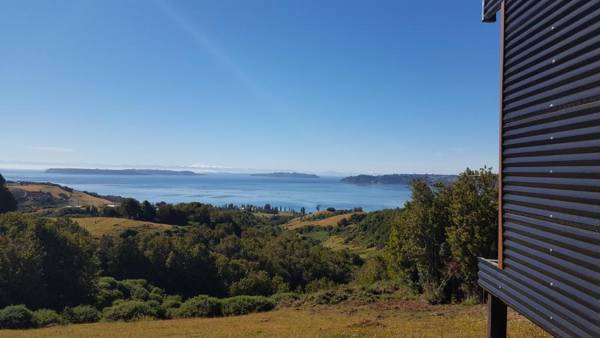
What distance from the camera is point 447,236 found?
18.1 metres

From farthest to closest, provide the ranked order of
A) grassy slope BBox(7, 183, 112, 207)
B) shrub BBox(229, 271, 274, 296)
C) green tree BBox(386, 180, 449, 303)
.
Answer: grassy slope BBox(7, 183, 112, 207) → shrub BBox(229, 271, 274, 296) → green tree BBox(386, 180, 449, 303)

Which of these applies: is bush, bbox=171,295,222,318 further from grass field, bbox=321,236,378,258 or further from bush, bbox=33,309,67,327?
grass field, bbox=321,236,378,258

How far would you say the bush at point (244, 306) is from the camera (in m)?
18.0

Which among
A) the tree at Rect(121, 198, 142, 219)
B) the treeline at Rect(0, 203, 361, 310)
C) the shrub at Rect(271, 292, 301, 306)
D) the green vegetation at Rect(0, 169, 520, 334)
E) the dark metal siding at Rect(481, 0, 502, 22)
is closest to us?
the dark metal siding at Rect(481, 0, 502, 22)

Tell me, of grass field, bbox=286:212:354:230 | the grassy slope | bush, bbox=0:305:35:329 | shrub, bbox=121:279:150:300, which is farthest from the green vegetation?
the grassy slope

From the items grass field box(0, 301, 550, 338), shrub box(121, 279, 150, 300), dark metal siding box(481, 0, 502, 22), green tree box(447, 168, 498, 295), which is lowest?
shrub box(121, 279, 150, 300)

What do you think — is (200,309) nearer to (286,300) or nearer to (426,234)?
(286,300)

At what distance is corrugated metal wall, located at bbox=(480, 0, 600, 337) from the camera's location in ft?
8.41

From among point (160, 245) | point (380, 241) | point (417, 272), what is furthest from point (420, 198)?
Result: point (380, 241)

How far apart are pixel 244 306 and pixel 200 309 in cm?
191

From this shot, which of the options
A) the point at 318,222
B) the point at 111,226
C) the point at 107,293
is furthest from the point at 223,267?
the point at 318,222

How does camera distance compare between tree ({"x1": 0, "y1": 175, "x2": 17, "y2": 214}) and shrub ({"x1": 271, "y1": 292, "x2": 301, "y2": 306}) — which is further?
tree ({"x1": 0, "y1": 175, "x2": 17, "y2": 214})

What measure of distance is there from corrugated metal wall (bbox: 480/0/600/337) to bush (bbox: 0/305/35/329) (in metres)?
17.0

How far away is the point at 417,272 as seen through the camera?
19750 millimetres
